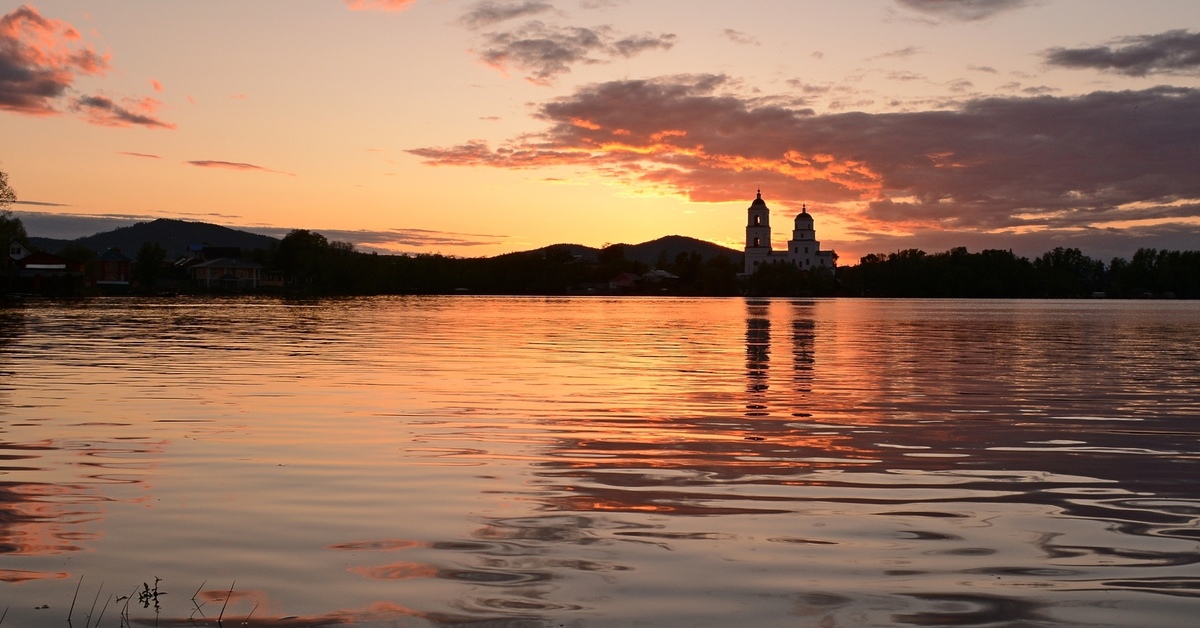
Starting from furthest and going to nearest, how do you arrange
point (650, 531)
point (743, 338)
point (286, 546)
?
point (743, 338) < point (650, 531) < point (286, 546)

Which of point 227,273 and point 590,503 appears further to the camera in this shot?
point 227,273

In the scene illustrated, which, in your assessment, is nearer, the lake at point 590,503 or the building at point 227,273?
the lake at point 590,503

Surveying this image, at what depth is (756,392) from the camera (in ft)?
66.0

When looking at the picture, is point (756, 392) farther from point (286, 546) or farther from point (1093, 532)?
point (286, 546)

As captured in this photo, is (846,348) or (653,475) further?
(846,348)

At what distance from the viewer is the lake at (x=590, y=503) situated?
6.27 meters

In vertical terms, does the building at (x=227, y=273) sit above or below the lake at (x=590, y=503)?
above

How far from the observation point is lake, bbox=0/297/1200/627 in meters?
Answer: 6.27

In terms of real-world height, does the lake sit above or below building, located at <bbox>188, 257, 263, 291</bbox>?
below

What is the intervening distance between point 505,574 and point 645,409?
1026 centimetres

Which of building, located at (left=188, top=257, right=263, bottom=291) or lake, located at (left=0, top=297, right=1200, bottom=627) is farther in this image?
building, located at (left=188, top=257, right=263, bottom=291)

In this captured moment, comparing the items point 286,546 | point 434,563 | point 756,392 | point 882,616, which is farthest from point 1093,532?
point 756,392

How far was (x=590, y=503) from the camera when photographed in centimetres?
924

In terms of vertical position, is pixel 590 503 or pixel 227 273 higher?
pixel 227 273
